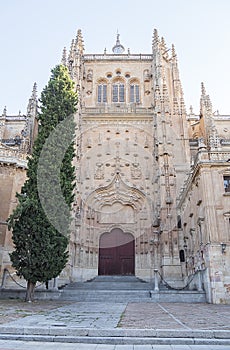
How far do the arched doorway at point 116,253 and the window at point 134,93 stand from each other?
11.7m

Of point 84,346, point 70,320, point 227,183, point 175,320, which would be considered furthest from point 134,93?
point 84,346

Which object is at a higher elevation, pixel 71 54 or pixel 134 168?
pixel 71 54

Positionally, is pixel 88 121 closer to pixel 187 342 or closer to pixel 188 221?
pixel 188 221

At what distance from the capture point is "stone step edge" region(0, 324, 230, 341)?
546 centimetres

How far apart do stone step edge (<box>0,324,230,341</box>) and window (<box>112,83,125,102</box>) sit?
927 inches

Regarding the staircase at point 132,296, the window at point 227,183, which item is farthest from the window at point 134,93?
the staircase at point 132,296

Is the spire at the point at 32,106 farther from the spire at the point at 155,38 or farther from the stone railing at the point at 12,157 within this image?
the spire at the point at 155,38

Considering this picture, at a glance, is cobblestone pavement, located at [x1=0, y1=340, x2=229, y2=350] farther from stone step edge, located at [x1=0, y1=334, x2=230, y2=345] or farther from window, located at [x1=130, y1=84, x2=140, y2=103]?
window, located at [x1=130, y1=84, x2=140, y2=103]

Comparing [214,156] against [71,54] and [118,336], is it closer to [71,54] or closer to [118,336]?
[118,336]

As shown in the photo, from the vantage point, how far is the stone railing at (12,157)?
17.8 meters

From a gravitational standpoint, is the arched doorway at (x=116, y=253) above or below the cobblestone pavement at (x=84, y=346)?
above

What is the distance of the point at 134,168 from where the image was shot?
77.0 ft

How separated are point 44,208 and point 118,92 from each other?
17.9 m

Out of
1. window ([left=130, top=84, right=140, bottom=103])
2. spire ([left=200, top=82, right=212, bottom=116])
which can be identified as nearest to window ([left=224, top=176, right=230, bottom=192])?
spire ([left=200, top=82, right=212, bottom=116])
